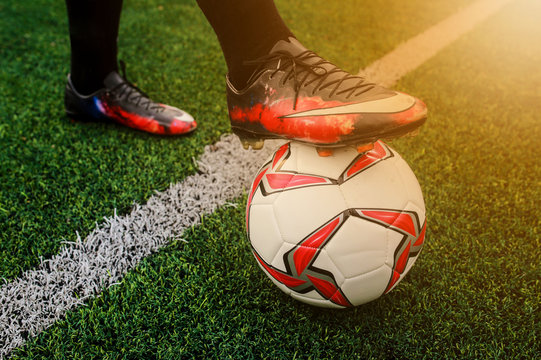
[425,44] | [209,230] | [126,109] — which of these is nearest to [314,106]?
[209,230]

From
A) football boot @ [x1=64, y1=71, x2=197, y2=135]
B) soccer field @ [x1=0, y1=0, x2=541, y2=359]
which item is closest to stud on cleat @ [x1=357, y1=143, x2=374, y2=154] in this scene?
soccer field @ [x1=0, y1=0, x2=541, y2=359]

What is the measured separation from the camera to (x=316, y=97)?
4.29 ft

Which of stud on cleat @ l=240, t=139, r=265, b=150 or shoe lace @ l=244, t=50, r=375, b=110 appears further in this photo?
stud on cleat @ l=240, t=139, r=265, b=150

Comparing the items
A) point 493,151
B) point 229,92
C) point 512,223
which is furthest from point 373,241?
point 493,151

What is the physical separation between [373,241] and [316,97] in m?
0.52

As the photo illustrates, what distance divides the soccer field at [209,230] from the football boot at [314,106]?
0.50 meters

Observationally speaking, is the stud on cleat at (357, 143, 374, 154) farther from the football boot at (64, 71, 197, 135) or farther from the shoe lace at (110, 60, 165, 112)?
the shoe lace at (110, 60, 165, 112)

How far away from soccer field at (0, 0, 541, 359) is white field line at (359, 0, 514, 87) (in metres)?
0.12

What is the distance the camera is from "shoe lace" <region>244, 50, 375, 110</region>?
4.28ft

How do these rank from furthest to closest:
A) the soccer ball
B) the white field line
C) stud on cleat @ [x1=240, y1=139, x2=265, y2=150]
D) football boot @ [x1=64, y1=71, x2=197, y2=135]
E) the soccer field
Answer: the white field line → football boot @ [x1=64, y1=71, x2=197, y2=135] → stud on cleat @ [x1=240, y1=139, x2=265, y2=150] → the soccer field → the soccer ball

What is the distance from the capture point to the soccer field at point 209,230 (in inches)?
50.5

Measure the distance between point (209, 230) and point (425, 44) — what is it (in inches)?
98.4

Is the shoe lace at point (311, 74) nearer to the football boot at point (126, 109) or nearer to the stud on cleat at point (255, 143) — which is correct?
the stud on cleat at point (255, 143)

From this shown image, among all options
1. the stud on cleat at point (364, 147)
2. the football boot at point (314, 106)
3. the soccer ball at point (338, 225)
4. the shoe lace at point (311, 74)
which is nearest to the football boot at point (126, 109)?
the football boot at point (314, 106)
